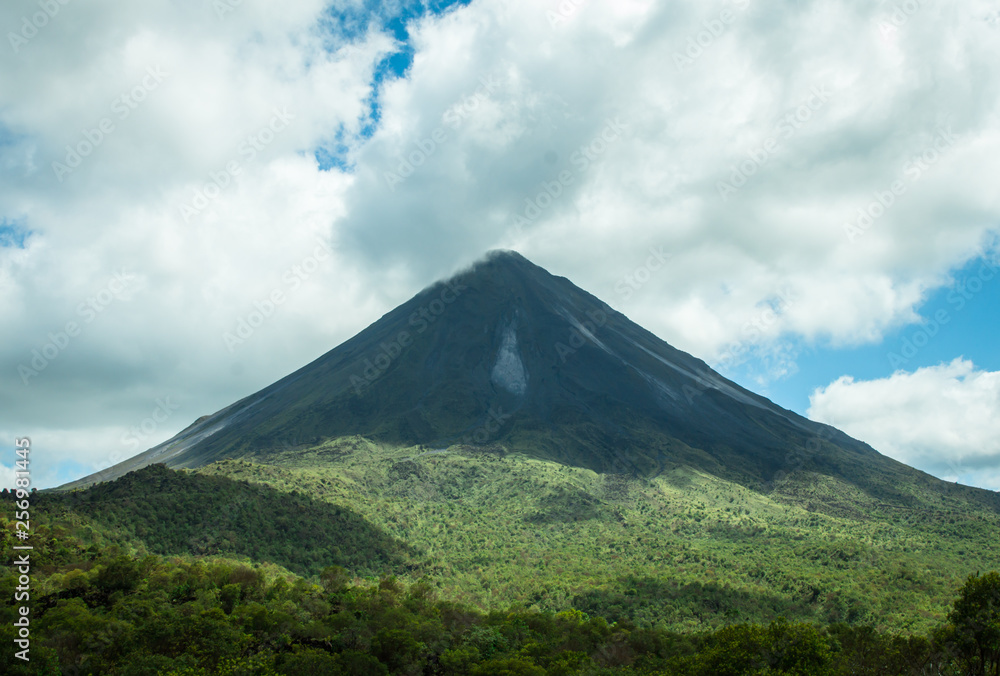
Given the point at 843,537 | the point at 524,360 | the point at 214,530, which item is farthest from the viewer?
the point at 524,360

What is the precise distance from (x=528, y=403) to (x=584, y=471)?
3230cm

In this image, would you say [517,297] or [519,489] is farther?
[517,297]

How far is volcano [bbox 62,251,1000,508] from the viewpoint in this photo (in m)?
130

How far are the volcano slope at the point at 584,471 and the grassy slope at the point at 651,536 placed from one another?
0.37 metres

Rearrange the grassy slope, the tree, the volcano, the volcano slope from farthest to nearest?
the volcano
the volcano slope
the grassy slope
the tree

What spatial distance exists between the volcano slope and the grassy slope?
0.37 meters

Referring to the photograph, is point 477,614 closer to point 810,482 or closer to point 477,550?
point 477,550

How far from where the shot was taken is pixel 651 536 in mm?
93812

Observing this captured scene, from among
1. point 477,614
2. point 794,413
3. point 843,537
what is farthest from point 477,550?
point 794,413

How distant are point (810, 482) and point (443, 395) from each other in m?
75.6

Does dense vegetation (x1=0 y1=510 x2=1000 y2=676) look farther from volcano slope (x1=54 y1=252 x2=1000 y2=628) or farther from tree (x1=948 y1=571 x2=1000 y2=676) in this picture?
volcano slope (x1=54 y1=252 x2=1000 y2=628)

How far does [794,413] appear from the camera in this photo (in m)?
178

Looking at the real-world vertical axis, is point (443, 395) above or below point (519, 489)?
above

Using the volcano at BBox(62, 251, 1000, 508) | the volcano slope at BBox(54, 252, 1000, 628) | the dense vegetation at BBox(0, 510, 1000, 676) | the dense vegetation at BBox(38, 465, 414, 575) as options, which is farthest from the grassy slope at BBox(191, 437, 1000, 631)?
the dense vegetation at BBox(0, 510, 1000, 676)
